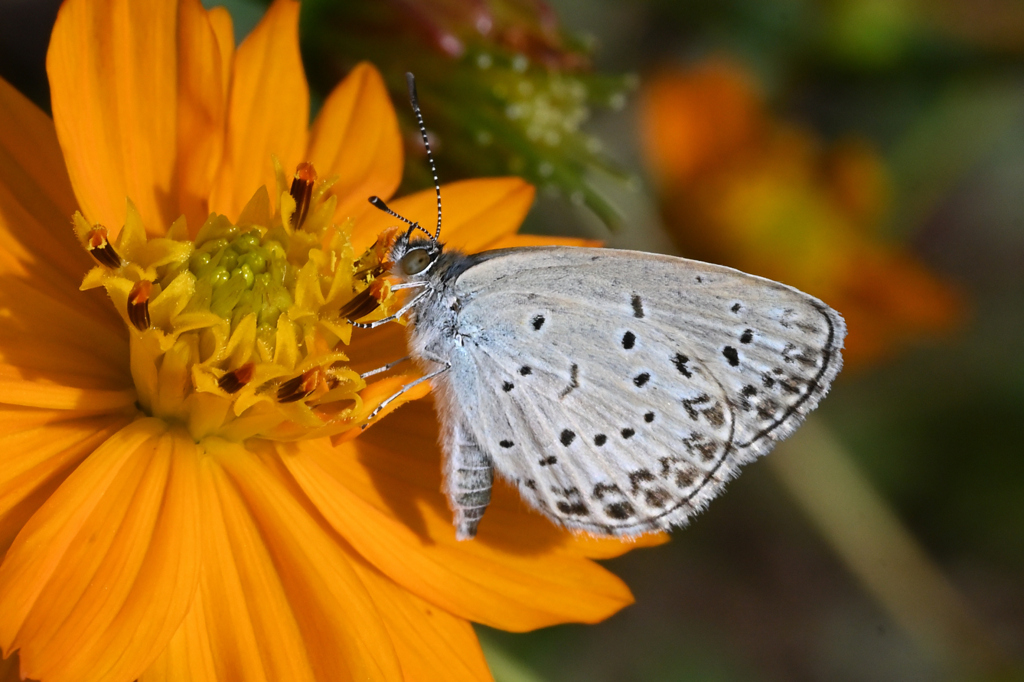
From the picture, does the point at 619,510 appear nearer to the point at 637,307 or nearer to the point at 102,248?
the point at 637,307

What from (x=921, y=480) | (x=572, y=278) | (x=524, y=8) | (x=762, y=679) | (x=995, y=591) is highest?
(x=524, y=8)

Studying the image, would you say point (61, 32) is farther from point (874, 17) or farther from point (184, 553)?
point (874, 17)

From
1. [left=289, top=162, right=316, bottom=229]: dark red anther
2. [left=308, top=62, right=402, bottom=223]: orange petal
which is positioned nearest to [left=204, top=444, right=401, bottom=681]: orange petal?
[left=289, top=162, right=316, bottom=229]: dark red anther

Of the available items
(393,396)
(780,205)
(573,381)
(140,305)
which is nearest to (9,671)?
(140,305)

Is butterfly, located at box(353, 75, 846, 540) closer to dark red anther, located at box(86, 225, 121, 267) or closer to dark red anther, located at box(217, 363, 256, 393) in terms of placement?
dark red anther, located at box(217, 363, 256, 393)

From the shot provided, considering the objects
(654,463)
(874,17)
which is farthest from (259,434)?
(874,17)

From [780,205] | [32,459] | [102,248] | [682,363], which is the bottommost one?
[32,459]

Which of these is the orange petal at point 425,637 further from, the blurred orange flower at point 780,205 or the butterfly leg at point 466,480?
the blurred orange flower at point 780,205
